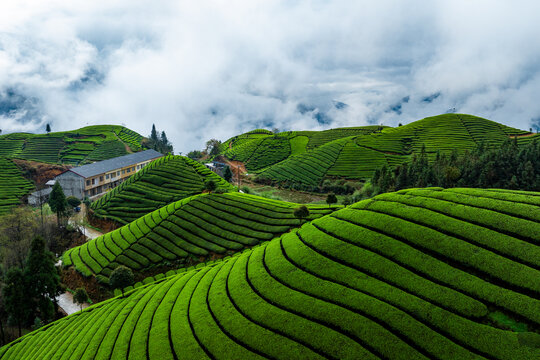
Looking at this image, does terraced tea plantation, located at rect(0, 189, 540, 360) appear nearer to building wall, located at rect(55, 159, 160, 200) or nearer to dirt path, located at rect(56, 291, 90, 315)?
dirt path, located at rect(56, 291, 90, 315)

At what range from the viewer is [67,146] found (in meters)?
150

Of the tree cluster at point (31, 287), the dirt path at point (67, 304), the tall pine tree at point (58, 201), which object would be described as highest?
the tall pine tree at point (58, 201)

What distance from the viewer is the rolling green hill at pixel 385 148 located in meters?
98.2

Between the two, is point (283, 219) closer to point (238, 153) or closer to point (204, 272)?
point (204, 272)

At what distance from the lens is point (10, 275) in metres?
37.7

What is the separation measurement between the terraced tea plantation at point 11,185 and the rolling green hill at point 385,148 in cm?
7298

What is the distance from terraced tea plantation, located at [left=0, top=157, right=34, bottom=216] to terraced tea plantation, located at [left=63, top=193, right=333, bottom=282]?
49.3 m

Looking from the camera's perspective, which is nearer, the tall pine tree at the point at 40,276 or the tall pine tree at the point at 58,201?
the tall pine tree at the point at 40,276

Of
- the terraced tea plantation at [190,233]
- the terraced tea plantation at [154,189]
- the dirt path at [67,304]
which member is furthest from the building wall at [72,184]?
the dirt path at [67,304]

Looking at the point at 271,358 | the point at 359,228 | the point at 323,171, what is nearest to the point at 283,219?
the point at 359,228

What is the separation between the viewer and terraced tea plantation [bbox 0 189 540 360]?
63.5ft

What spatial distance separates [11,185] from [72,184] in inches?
964

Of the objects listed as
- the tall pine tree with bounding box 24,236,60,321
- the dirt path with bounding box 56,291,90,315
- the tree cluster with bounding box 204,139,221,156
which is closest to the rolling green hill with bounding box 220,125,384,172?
the tree cluster with bounding box 204,139,221,156

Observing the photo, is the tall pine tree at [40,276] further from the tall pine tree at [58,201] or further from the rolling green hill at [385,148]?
the rolling green hill at [385,148]
